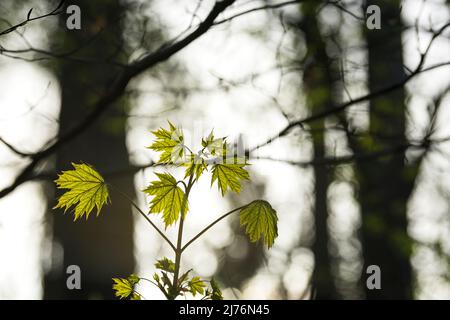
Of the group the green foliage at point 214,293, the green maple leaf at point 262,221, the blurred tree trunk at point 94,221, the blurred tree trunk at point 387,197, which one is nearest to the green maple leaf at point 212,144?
the green maple leaf at point 262,221

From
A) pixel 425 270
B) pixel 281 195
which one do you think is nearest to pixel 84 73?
pixel 281 195

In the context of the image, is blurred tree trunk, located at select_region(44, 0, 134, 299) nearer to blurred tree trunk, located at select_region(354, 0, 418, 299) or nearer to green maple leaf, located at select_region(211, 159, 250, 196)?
blurred tree trunk, located at select_region(354, 0, 418, 299)

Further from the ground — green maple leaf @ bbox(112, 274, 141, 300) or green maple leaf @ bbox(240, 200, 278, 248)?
green maple leaf @ bbox(240, 200, 278, 248)

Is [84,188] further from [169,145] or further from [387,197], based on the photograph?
[387,197]

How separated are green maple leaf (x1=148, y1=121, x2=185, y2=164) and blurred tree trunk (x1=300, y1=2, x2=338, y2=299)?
1.57 meters

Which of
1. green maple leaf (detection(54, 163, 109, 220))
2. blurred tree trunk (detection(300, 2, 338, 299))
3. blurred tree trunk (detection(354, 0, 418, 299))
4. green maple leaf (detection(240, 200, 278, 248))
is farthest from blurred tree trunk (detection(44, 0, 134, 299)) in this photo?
green maple leaf (detection(240, 200, 278, 248))

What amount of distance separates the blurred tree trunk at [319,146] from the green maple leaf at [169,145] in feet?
5.14

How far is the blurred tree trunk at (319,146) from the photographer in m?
2.99

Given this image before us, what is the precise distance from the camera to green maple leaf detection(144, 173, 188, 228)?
972mm

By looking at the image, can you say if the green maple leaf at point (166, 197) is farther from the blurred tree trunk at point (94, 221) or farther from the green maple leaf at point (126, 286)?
the blurred tree trunk at point (94, 221)

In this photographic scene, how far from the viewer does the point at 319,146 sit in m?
4.77

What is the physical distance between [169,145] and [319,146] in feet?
12.8

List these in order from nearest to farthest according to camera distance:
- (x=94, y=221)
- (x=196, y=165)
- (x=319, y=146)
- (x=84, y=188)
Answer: (x=196, y=165) → (x=84, y=188) → (x=94, y=221) → (x=319, y=146)

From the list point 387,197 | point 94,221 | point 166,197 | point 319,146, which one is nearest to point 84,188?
point 166,197
